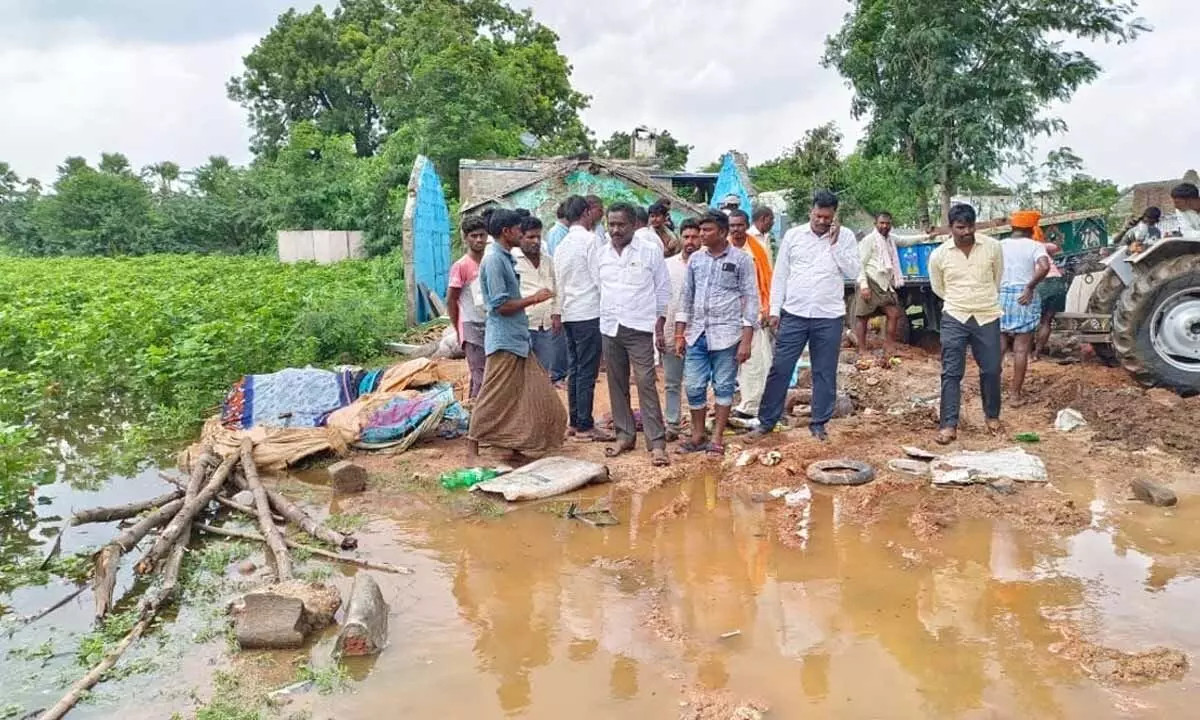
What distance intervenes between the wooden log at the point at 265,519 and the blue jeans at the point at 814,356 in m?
3.50

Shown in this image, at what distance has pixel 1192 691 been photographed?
115 inches

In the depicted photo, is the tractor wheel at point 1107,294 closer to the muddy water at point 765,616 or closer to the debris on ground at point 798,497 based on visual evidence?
the muddy water at point 765,616

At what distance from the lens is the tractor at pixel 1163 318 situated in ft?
22.6

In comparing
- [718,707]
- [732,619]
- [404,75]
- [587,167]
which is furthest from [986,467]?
[404,75]

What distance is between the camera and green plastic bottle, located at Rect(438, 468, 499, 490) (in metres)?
5.59

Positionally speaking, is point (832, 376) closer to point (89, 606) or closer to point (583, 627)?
point (583, 627)

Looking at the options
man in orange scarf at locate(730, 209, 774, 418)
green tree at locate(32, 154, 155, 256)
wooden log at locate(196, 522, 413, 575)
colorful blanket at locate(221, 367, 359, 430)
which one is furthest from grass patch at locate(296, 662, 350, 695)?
green tree at locate(32, 154, 155, 256)

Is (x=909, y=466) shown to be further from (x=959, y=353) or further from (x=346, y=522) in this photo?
(x=346, y=522)

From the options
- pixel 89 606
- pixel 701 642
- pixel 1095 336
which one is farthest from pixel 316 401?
pixel 1095 336

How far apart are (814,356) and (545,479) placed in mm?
2146

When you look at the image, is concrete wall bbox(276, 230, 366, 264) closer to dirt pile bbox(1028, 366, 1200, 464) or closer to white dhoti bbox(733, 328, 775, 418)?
white dhoti bbox(733, 328, 775, 418)

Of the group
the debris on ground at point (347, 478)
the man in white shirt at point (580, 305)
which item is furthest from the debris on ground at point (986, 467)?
the debris on ground at point (347, 478)

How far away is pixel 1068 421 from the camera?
649 centimetres

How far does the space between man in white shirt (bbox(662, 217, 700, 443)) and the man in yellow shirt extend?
1.78 m
